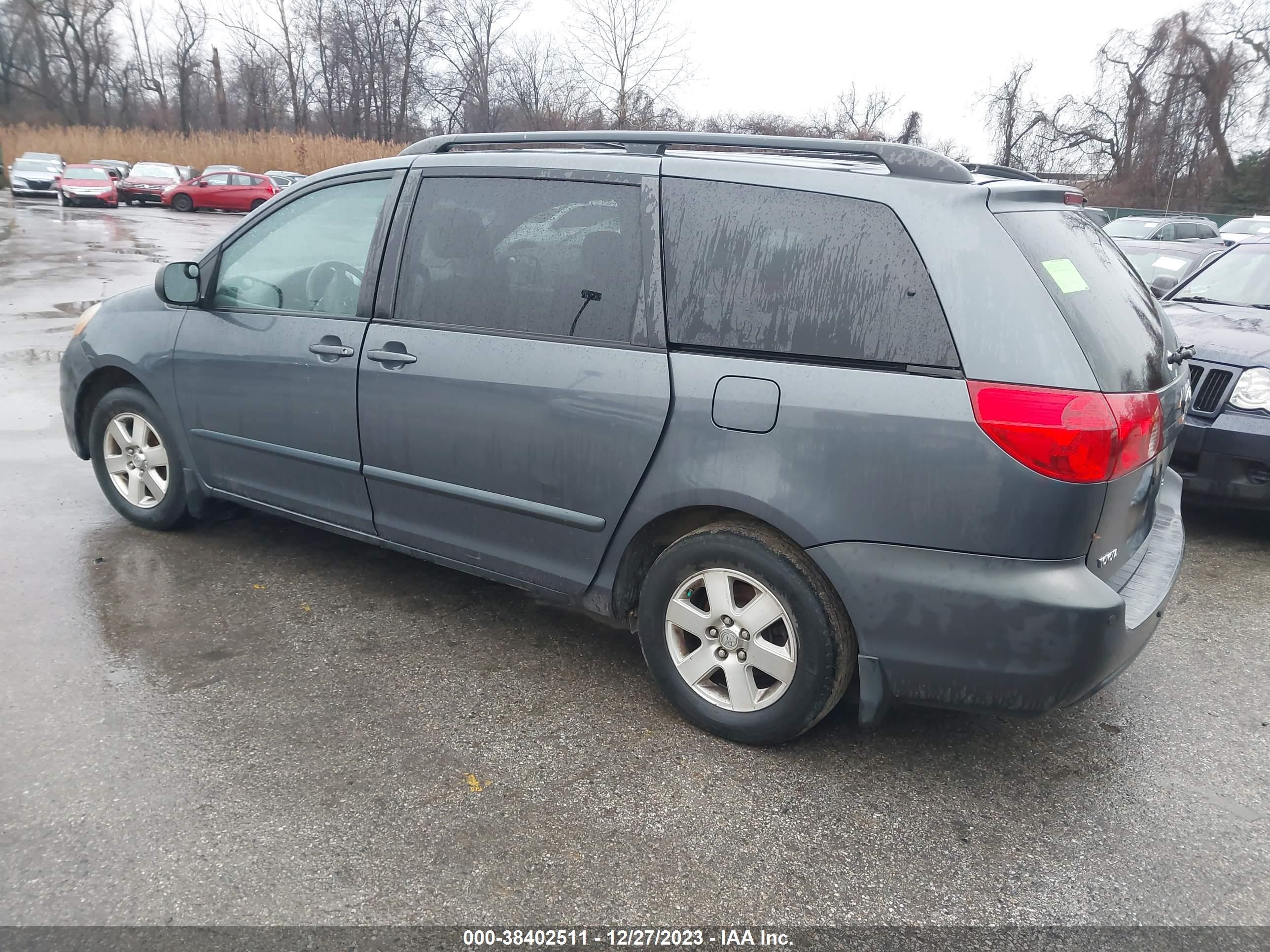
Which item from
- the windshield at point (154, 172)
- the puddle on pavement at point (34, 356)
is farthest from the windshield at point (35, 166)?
the puddle on pavement at point (34, 356)

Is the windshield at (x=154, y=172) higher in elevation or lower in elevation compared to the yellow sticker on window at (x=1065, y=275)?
higher

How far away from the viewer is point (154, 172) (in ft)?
118

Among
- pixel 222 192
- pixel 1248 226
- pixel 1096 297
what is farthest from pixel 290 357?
pixel 222 192

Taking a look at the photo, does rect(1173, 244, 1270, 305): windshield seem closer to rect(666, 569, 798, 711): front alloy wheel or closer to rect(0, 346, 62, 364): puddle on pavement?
rect(666, 569, 798, 711): front alloy wheel

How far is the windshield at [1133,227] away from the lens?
60.6ft

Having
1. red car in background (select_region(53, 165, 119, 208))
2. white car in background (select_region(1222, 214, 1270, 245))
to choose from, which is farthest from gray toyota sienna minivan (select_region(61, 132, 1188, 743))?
red car in background (select_region(53, 165, 119, 208))

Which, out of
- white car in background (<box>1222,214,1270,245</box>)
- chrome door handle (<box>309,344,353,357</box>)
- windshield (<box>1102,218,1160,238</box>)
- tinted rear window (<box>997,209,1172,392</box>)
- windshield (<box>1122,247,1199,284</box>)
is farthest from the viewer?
white car in background (<box>1222,214,1270,245</box>)

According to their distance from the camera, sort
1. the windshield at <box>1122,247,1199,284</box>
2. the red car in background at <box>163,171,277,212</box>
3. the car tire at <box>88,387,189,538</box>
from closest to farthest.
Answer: the car tire at <box>88,387,189,538</box> < the windshield at <box>1122,247,1199,284</box> < the red car in background at <box>163,171,277,212</box>

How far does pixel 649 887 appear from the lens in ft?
8.13

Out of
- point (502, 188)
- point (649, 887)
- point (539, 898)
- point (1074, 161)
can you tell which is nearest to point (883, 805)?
point (649, 887)

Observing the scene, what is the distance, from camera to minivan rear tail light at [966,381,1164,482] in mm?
2572

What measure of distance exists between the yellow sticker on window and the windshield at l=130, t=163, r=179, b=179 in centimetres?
3939

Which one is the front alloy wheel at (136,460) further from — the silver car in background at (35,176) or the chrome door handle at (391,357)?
the silver car in background at (35,176)

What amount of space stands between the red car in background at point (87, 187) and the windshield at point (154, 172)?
1584mm
